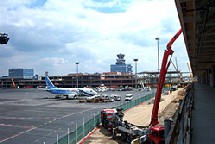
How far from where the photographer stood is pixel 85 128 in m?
29.9

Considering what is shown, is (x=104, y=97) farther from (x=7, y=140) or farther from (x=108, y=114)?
(x=7, y=140)

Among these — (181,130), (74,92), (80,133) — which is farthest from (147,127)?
(74,92)

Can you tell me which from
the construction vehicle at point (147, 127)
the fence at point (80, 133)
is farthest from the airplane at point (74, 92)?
the construction vehicle at point (147, 127)

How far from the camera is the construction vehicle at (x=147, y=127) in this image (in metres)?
20.6

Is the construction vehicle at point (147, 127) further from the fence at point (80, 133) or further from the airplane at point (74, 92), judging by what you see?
the airplane at point (74, 92)

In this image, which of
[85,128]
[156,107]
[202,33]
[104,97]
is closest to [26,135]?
[85,128]

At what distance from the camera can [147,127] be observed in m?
28.9

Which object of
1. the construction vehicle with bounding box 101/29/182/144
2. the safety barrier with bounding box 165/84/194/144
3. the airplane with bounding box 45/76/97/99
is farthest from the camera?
the airplane with bounding box 45/76/97/99

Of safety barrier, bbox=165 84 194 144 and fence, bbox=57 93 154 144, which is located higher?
safety barrier, bbox=165 84 194 144

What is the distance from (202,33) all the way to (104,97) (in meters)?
64.0

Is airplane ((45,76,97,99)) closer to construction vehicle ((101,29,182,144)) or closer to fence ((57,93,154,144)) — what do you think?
fence ((57,93,154,144))

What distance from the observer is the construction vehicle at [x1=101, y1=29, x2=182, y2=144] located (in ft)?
67.7

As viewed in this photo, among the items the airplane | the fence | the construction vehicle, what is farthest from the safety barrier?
the airplane

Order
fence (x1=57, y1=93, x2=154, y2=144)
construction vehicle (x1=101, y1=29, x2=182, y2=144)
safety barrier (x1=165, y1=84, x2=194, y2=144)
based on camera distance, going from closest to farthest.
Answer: safety barrier (x1=165, y1=84, x2=194, y2=144), construction vehicle (x1=101, y1=29, x2=182, y2=144), fence (x1=57, y1=93, x2=154, y2=144)
